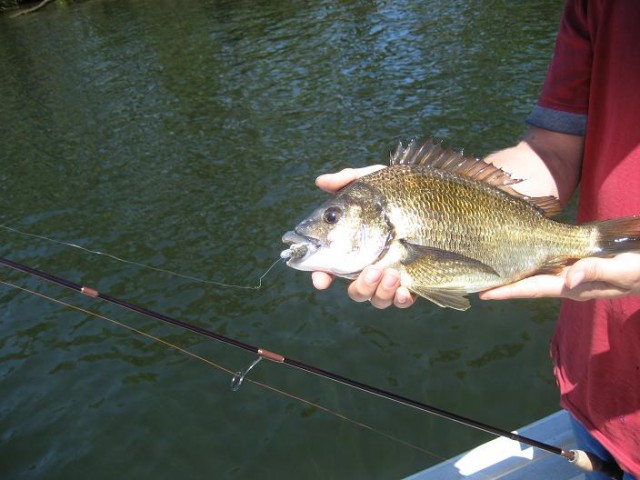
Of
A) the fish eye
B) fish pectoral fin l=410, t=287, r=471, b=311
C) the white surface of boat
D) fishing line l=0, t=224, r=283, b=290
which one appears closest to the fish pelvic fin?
fish pectoral fin l=410, t=287, r=471, b=311

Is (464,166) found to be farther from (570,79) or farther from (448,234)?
(570,79)

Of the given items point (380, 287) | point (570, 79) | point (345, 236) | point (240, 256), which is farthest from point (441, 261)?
point (240, 256)

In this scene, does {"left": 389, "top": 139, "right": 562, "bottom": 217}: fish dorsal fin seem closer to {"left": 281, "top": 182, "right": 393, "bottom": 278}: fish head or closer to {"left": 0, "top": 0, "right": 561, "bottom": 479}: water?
{"left": 281, "top": 182, "right": 393, "bottom": 278}: fish head

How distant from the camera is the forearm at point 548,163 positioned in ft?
7.28

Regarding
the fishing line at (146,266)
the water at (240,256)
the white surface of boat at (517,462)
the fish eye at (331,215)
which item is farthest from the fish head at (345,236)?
the fishing line at (146,266)

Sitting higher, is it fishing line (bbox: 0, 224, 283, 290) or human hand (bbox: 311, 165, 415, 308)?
human hand (bbox: 311, 165, 415, 308)

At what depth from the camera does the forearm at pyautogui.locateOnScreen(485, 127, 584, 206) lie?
2219mm

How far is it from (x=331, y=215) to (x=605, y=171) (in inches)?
42.5

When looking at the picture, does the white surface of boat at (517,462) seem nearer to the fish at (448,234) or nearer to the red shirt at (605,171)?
the red shirt at (605,171)

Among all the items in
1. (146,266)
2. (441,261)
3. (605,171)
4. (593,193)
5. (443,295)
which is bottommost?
(146,266)

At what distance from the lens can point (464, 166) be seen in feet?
8.16

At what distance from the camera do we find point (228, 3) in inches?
953

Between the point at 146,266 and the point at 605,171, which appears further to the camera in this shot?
the point at 146,266

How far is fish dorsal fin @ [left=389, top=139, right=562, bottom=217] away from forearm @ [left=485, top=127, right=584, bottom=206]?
1.4 inches
